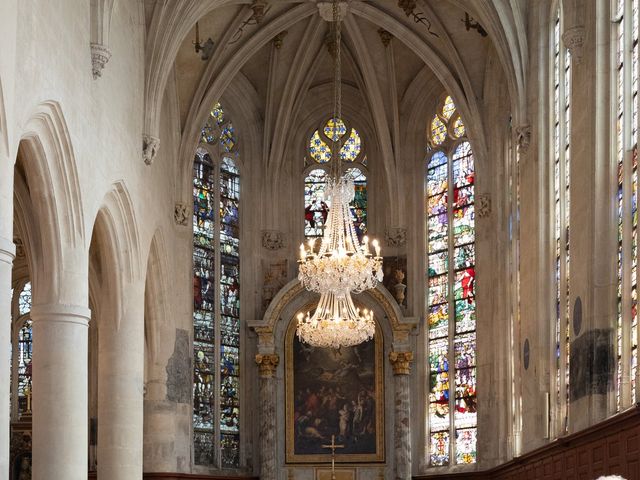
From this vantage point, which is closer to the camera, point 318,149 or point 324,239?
point 324,239

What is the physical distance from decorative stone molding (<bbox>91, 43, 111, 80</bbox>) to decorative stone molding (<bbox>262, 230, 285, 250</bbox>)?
10.6 meters

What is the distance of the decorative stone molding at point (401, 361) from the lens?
29.5 meters

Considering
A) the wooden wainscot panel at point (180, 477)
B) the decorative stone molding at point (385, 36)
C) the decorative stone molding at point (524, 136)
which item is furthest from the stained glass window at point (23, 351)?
the decorative stone molding at point (524, 136)

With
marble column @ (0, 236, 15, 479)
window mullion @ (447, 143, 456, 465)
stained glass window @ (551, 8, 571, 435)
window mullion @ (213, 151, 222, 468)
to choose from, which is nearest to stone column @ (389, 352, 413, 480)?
window mullion @ (447, 143, 456, 465)

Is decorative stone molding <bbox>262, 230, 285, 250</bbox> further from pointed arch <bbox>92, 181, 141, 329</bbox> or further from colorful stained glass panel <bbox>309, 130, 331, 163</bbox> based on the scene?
pointed arch <bbox>92, 181, 141, 329</bbox>

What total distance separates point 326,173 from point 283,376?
510 cm

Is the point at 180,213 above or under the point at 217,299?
above

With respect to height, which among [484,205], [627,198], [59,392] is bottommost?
[59,392]

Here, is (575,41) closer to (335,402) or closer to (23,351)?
(335,402)

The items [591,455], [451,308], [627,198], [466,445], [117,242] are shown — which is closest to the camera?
[627,198]

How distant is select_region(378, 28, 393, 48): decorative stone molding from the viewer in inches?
1161

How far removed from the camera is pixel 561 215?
72.4 feet

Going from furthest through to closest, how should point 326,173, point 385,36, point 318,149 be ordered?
point 318,149, point 326,173, point 385,36

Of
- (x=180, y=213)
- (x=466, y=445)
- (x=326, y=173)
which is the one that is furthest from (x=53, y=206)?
(x=326, y=173)
